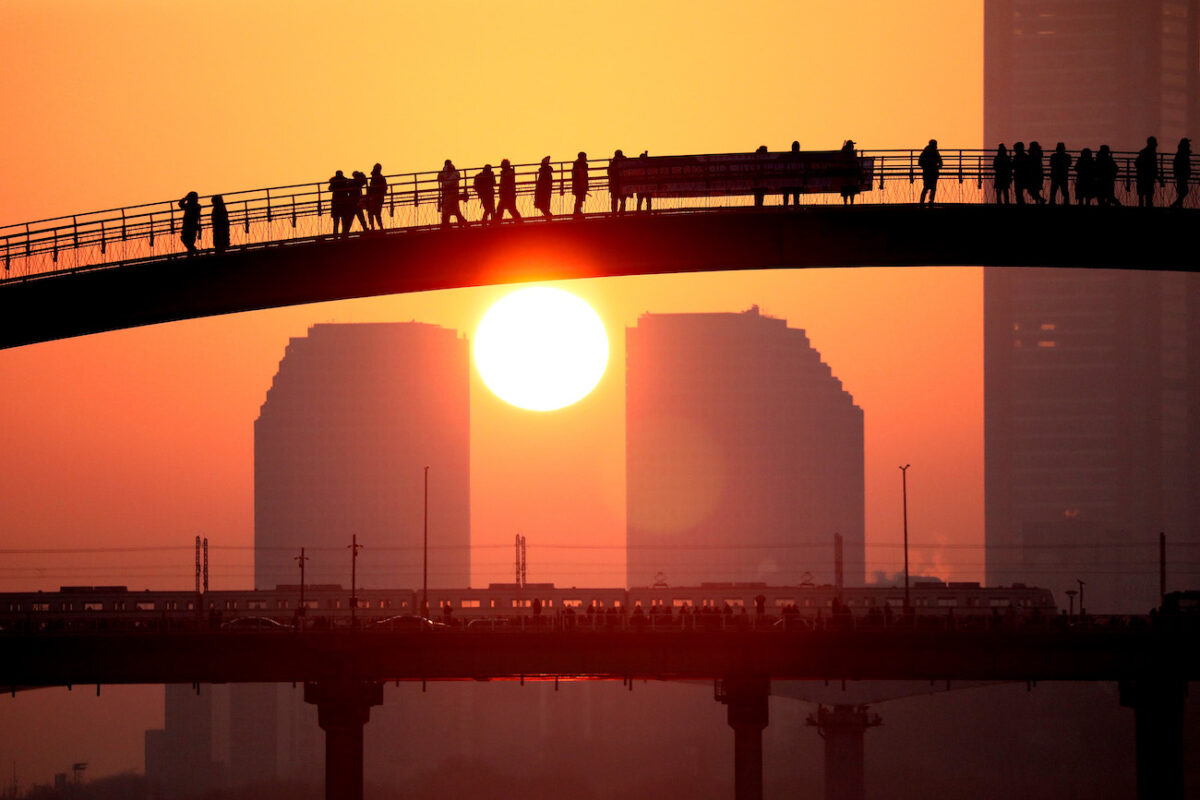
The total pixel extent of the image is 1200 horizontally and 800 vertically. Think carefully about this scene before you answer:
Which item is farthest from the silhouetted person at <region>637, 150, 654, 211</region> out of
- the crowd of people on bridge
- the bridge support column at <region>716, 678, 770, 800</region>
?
the bridge support column at <region>716, 678, 770, 800</region>

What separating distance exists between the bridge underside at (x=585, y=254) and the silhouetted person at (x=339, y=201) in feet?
4.79

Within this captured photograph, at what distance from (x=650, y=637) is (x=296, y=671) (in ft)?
50.9

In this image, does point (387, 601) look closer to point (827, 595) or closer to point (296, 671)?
point (827, 595)

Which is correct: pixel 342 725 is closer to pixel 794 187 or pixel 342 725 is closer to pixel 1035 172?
pixel 794 187

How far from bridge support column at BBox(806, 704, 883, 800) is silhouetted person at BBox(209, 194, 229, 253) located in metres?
100

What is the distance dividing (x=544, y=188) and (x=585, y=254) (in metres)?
3.15

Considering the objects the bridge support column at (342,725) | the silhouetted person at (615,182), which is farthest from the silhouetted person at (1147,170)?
the bridge support column at (342,725)

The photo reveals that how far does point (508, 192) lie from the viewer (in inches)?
2411

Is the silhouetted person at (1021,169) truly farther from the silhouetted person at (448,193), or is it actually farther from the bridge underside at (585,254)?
the silhouetted person at (448,193)

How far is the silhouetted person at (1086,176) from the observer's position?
59906mm

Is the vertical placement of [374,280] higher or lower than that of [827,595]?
higher

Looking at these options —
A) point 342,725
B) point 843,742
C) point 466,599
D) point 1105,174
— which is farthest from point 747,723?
point 843,742

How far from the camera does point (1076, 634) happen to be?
7925 cm

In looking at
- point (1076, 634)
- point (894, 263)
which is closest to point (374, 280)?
point (894, 263)
